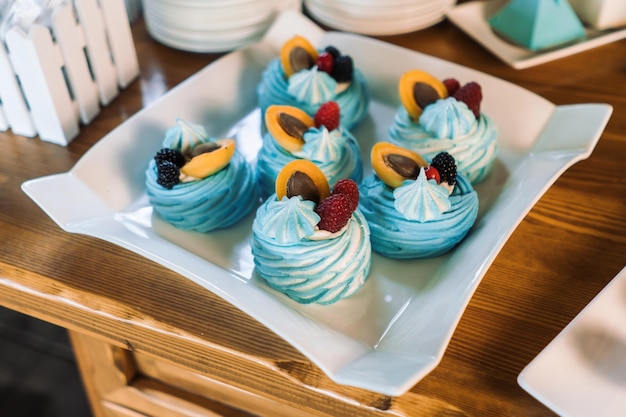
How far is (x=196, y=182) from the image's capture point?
4.08ft

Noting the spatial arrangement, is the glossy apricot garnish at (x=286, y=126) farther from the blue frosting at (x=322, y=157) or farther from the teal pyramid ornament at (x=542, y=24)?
the teal pyramid ornament at (x=542, y=24)

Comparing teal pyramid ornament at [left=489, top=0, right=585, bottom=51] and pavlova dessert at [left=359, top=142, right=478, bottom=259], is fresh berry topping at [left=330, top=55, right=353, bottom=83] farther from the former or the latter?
teal pyramid ornament at [left=489, top=0, right=585, bottom=51]

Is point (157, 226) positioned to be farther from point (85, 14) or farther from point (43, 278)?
point (85, 14)

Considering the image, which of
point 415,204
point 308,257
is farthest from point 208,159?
point 415,204

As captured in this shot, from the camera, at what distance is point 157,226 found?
1.29m

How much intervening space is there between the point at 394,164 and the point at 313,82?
323mm

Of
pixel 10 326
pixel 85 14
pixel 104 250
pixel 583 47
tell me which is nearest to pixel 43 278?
pixel 104 250

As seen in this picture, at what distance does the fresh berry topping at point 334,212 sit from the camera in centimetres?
107

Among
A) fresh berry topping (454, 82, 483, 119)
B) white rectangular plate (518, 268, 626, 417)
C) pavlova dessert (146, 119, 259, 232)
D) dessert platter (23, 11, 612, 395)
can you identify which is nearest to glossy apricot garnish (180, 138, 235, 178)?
pavlova dessert (146, 119, 259, 232)

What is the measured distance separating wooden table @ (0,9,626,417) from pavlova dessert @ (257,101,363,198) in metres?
0.33

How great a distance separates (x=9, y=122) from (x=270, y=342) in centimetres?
81

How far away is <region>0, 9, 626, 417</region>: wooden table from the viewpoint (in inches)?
38.5

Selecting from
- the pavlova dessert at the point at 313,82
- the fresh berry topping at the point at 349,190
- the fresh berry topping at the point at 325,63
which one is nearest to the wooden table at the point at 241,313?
the fresh berry topping at the point at 349,190

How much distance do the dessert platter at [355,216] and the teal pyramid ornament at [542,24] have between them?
0.90ft
